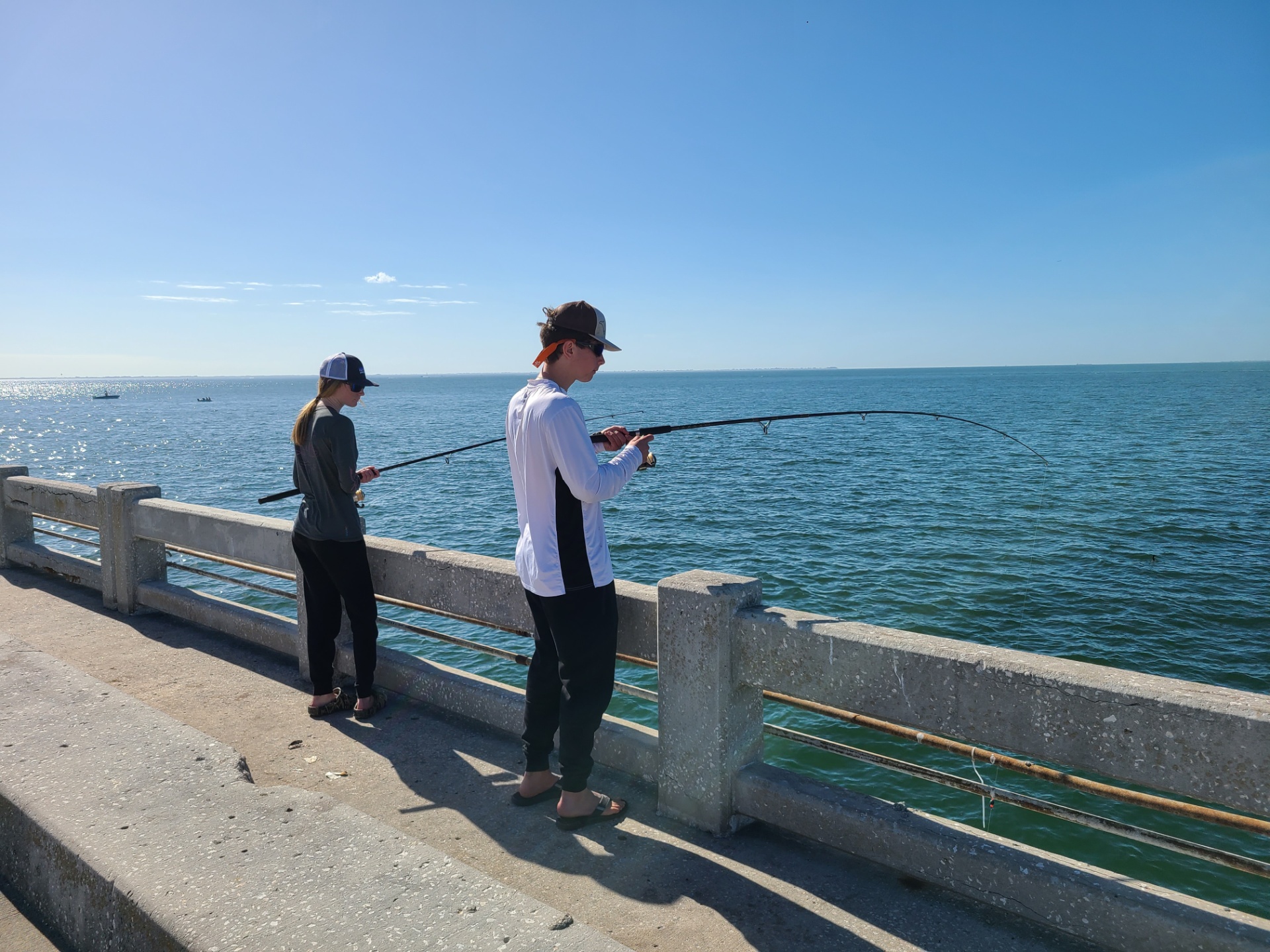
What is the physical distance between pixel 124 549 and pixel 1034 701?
6343 millimetres

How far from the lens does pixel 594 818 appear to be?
3438 millimetres

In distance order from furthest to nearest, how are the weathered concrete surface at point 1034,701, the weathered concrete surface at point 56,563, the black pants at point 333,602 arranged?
the weathered concrete surface at point 56,563
the black pants at point 333,602
the weathered concrete surface at point 1034,701

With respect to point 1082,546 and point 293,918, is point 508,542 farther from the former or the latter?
point 293,918

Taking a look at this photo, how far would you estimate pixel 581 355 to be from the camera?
132 inches

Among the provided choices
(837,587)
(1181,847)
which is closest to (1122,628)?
(837,587)

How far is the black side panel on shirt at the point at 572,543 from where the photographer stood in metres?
3.27

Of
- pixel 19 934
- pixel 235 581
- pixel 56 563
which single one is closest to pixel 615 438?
pixel 19 934

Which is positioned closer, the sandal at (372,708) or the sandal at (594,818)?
the sandal at (594,818)

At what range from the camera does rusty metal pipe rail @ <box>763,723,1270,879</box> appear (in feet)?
8.29

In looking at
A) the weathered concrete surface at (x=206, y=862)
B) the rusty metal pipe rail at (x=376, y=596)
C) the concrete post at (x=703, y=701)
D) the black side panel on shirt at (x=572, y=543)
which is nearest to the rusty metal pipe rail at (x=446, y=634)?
the rusty metal pipe rail at (x=376, y=596)

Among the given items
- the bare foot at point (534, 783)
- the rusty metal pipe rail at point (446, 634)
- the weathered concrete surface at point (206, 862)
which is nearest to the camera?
the weathered concrete surface at point (206, 862)

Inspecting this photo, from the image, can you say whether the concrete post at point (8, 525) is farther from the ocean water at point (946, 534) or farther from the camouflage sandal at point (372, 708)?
the ocean water at point (946, 534)

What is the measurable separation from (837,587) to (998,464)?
25.2 m

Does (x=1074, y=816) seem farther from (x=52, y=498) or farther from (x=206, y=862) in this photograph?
(x=52, y=498)
